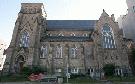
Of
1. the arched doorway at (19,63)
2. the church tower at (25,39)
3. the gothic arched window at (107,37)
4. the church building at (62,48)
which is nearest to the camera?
the church tower at (25,39)

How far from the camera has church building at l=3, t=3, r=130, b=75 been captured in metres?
46.5

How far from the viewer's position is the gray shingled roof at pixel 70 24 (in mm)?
57547

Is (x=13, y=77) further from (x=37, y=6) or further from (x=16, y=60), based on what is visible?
(x=37, y=6)

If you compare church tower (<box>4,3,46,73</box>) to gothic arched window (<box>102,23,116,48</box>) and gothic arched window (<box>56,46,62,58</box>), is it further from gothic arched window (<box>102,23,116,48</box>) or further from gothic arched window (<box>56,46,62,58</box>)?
gothic arched window (<box>102,23,116,48</box>)

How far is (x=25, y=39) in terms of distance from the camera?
49.1 m

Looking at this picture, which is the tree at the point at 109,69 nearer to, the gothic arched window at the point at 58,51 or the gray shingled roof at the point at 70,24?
the gothic arched window at the point at 58,51

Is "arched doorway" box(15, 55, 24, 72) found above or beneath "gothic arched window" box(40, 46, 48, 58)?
beneath

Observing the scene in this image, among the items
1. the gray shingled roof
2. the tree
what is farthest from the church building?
the gray shingled roof

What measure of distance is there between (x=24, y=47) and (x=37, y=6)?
12.8 metres

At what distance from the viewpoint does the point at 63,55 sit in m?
48.0

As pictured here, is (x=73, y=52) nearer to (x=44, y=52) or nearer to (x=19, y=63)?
(x=44, y=52)

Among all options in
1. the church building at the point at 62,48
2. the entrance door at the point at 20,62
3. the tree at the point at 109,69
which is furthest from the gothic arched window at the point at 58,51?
the tree at the point at 109,69

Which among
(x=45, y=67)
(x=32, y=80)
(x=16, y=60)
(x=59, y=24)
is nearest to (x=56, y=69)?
(x=45, y=67)

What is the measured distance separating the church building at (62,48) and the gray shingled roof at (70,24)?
6.17 m
